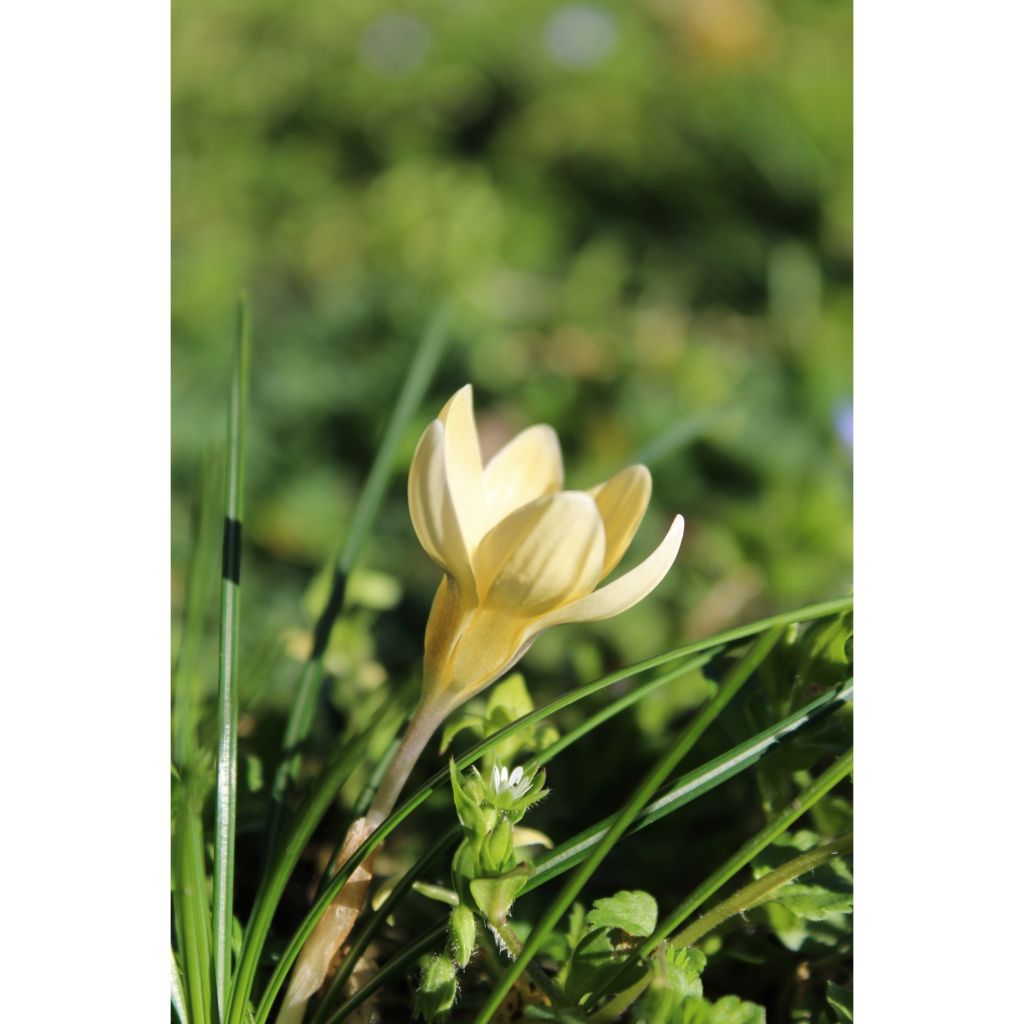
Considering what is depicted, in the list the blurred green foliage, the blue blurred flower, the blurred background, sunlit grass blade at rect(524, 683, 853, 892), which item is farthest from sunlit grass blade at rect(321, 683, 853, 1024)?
the blue blurred flower

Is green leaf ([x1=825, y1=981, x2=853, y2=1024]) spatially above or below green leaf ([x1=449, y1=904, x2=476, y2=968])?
below

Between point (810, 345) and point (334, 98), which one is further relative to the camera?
point (334, 98)

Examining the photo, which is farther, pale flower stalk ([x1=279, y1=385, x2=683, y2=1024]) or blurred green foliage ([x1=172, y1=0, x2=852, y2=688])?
blurred green foliage ([x1=172, y1=0, x2=852, y2=688])

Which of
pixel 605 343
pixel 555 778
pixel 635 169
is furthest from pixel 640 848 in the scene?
pixel 635 169

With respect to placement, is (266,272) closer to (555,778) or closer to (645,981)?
(555,778)

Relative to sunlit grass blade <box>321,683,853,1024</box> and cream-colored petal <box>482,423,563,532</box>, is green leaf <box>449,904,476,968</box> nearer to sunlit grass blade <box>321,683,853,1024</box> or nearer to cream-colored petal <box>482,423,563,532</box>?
sunlit grass blade <box>321,683,853,1024</box>

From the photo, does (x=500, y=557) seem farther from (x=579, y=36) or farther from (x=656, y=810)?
(x=579, y=36)

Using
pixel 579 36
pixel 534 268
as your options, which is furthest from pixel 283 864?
pixel 579 36
